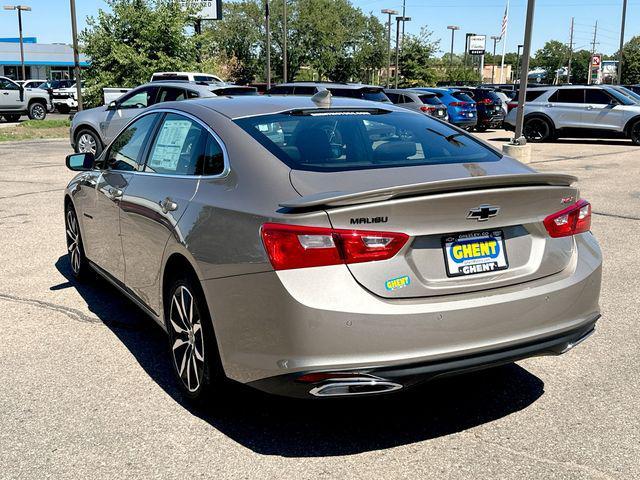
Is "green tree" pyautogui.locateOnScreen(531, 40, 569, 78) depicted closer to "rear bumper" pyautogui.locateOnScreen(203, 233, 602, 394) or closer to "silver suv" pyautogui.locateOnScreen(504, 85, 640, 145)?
"silver suv" pyautogui.locateOnScreen(504, 85, 640, 145)

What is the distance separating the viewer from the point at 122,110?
15422 millimetres

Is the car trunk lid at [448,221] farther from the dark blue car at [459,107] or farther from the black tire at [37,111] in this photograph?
the black tire at [37,111]

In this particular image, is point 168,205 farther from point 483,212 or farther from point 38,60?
point 38,60

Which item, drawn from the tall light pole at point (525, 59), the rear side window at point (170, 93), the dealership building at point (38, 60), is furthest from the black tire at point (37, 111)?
the dealership building at point (38, 60)

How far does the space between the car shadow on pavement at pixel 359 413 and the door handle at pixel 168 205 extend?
103 cm

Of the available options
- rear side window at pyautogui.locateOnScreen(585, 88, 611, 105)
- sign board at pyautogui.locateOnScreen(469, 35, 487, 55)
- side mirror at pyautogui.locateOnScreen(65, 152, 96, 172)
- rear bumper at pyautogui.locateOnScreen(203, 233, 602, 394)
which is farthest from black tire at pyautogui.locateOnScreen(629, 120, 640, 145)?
sign board at pyautogui.locateOnScreen(469, 35, 487, 55)

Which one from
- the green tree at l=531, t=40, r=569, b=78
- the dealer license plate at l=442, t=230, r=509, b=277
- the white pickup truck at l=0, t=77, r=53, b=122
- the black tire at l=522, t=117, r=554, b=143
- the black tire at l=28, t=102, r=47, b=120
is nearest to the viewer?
the dealer license plate at l=442, t=230, r=509, b=277

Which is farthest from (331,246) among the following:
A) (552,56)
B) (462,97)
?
(552,56)

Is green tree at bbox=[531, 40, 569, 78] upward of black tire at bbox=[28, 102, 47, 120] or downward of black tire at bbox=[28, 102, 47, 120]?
upward

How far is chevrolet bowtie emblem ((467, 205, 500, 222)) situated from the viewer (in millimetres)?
3188

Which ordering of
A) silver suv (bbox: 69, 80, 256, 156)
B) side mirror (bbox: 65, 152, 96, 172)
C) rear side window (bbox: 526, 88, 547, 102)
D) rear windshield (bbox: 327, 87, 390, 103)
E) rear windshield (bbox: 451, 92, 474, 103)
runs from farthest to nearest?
rear windshield (bbox: 451, 92, 474, 103) → rear side window (bbox: 526, 88, 547, 102) → rear windshield (bbox: 327, 87, 390, 103) → silver suv (bbox: 69, 80, 256, 156) → side mirror (bbox: 65, 152, 96, 172)

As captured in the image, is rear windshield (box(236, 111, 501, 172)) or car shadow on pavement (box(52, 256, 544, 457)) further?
rear windshield (box(236, 111, 501, 172))

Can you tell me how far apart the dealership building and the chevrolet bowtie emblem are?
71973 millimetres

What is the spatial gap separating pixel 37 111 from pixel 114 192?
30.3m
